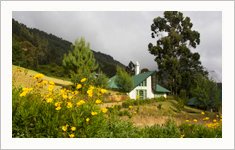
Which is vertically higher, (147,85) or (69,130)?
(147,85)

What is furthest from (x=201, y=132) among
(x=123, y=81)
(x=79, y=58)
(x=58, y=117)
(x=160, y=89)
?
(x=160, y=89)

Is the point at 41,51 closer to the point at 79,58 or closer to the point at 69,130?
the point at 79,58

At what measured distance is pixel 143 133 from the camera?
639 centimetres

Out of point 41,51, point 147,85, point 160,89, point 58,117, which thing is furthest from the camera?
point 41,51

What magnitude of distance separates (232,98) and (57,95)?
3587mm

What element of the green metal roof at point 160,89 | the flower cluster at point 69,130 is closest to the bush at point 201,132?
the flower cluster at point 69,130

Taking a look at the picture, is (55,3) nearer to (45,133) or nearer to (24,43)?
(45,133)

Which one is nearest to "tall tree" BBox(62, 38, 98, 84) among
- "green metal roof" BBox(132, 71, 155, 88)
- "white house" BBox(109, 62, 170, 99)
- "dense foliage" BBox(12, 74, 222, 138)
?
"green metal roof" BBox(132, 71, 155, 88)

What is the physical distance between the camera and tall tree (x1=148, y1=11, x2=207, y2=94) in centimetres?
2525

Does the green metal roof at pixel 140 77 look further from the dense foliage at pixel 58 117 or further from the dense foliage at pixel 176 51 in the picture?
the dense foliage at pixel 58 117

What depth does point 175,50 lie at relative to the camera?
26594 mm

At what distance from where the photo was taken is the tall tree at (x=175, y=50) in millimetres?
25250

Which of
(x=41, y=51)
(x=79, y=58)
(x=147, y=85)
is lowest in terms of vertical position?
(x=147, y=85)

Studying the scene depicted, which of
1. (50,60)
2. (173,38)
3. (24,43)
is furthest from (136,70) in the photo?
(24,43)
